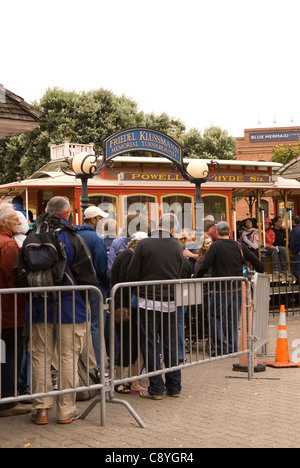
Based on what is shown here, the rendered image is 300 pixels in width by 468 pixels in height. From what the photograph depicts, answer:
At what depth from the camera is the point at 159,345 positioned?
6934 millimetres

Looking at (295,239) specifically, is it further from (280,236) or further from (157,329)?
(157,329)

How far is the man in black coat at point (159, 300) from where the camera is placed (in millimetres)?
6797

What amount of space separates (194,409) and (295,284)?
830 centimetres

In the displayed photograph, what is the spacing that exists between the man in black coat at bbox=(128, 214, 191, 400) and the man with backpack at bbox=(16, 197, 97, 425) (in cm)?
96

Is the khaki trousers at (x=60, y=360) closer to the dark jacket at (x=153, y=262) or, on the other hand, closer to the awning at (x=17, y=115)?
the dark jacket at (x=153, y=262)

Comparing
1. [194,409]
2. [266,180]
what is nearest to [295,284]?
[266,180]

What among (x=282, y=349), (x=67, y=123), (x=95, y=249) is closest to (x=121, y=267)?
(x=95, y=249)

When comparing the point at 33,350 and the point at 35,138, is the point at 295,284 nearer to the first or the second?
the point at 33,350

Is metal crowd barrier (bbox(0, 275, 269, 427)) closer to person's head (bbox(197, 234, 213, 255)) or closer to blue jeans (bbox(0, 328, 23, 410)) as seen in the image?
blue jeans (bbox(0, 328, 23, 410))

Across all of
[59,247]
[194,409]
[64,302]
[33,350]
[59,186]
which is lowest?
[194,409]

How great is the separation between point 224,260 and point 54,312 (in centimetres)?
406

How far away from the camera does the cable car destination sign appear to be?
1220 centimetres
